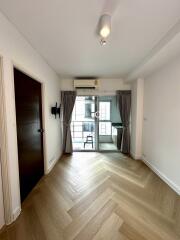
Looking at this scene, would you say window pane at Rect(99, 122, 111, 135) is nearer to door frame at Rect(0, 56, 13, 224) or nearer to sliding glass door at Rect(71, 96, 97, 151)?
sliding glass door at Rect(71, 96, 97, 151)

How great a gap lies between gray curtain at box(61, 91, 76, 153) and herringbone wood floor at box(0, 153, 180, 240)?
3.99ft

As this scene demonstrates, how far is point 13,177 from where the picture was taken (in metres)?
1.75

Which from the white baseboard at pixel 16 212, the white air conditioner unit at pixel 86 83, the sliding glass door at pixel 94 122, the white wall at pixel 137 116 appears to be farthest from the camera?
the sliding glass door at pixel 94 122

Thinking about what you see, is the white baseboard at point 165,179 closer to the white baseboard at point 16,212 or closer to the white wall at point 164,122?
the white wall at point 164,122

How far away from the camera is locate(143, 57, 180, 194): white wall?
237 centimetres

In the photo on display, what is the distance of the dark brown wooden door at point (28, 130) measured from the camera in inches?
78.4

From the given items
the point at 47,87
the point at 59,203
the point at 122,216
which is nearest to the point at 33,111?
the point at 47,87

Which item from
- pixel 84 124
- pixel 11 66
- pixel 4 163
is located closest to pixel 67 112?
pixel 84 124

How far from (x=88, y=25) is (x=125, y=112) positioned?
294 centimetres

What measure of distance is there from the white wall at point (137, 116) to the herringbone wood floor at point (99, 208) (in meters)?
0.85

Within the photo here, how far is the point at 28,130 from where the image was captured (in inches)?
89.0

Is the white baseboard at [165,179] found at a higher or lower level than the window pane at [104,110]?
lower

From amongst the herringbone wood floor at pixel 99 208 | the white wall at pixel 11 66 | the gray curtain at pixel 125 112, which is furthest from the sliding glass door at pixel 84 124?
the white wall at pixel 11 66

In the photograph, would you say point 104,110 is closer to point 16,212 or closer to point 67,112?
point 67,112
